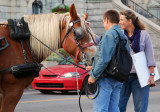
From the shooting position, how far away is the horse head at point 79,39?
4.96m

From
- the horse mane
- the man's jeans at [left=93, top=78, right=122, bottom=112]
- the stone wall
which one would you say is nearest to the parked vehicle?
the horse mane

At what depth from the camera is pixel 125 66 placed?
4.93 m

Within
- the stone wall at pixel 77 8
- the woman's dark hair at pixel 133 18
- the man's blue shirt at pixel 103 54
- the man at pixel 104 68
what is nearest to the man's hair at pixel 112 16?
the man at pixel 104 68

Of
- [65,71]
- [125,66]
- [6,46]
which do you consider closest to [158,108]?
[65,71]

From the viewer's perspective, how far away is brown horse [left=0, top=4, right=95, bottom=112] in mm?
4809

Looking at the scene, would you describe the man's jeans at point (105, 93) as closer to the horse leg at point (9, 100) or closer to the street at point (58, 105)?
the horse leg at point (9, 100)

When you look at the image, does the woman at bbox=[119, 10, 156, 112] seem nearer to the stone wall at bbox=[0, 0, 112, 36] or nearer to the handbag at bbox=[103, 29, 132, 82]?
the handbag at bbox=[103, 29, 132, 82]

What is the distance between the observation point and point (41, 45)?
5.23 m

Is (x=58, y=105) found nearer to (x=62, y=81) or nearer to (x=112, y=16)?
Result: (x=62, y=81)

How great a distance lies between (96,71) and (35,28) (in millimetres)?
1133

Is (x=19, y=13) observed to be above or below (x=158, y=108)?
above

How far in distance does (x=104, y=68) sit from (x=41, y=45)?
1.03 m

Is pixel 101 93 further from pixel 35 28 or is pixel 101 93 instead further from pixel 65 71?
pixel 65 71

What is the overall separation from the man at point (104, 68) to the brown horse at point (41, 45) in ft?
0.74
